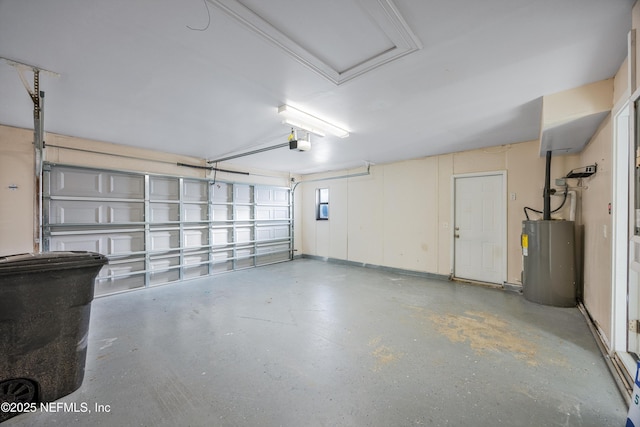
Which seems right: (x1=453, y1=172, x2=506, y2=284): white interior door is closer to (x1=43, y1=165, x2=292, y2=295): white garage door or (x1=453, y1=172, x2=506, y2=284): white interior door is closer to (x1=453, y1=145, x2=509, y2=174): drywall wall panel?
(x1=453, y1=145, x2=509, y2=174): drywall wall panel

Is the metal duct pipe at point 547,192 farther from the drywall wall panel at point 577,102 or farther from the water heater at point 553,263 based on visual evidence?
the drywall wall panel at point 577,102

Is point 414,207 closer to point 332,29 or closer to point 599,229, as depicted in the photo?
point 599,229

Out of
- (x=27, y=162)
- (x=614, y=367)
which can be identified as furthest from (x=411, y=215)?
(x=27, y=162)

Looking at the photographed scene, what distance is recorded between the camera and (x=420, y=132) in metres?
3.59

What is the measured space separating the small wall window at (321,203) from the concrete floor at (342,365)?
3.62 meters

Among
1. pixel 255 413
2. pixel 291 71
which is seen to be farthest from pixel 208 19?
pixel 255 413

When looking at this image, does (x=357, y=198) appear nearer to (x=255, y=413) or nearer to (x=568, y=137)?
(x=568, y=137)

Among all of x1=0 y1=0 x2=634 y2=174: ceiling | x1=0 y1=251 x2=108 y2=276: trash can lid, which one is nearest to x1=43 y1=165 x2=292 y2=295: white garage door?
x1=0 y1=0 x2=634 y2=174: ceiling

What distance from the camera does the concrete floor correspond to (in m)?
1.58

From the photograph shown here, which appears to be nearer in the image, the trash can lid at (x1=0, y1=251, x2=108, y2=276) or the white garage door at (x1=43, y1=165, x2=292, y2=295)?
the trash can lid at (x1=0, y1=251, x2=108, y2=276)

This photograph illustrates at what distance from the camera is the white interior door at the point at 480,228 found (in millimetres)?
4270

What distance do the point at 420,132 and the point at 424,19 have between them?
2.26 meters

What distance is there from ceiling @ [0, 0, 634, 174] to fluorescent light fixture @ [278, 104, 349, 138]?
10 cm

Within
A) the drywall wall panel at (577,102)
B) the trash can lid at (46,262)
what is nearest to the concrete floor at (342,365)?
the trash can lid at (46,262)
